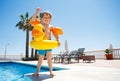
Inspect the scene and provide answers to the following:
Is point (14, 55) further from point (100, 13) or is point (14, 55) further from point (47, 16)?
point (47, 16)

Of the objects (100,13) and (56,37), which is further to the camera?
(100,13)

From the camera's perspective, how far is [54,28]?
3.16 meters

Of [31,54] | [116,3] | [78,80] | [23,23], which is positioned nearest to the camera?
[78,80]

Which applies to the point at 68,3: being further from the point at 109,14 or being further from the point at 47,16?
the point at 47,16

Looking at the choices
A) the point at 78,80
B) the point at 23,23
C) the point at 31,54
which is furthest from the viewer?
the point at 23,23

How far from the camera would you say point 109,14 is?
13.8m

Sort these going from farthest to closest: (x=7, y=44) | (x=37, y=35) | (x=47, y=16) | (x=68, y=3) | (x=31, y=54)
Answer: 1. (x=7, y=44)
2. (x=31, y=54)
3. (x=68, y=3)
4. (x=47, y=16)
5. (x=37, y=35)

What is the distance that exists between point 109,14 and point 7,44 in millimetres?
22432

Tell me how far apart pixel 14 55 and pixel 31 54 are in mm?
5090

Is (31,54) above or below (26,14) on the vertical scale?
below

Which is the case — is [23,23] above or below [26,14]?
below

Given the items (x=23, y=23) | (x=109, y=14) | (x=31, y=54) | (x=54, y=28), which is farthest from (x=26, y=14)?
(x=54, y=28)

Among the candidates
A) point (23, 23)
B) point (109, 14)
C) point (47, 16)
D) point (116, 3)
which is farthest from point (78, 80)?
point (23, 23)

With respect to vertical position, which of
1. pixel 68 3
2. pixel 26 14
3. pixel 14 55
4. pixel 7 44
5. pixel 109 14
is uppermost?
pixel 26 14
